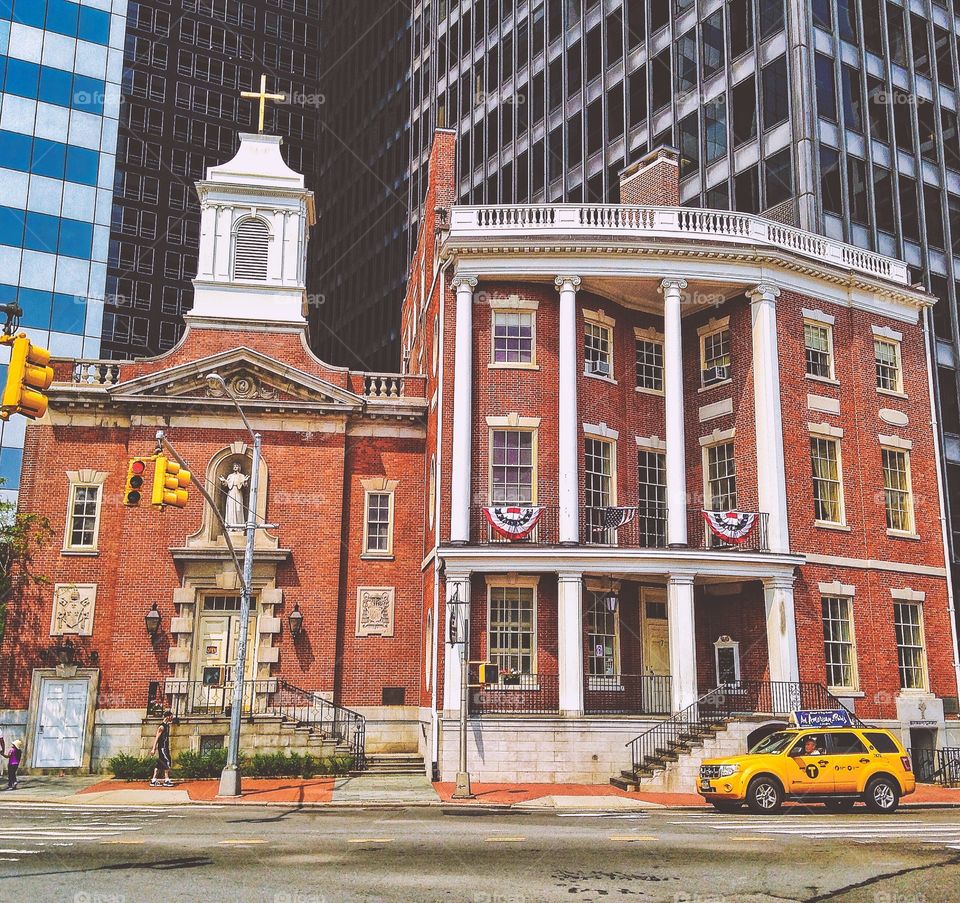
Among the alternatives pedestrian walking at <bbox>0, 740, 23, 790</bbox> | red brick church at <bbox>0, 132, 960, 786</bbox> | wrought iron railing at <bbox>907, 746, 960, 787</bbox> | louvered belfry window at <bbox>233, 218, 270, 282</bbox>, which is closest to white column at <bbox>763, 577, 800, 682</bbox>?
red brick church at <bbox>0, 132, 960, 786</bbox>

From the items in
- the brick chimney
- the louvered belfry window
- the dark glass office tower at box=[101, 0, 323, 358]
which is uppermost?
the dark glass office tower at box=[101, 0, 323, 358]

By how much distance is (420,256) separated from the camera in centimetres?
3872

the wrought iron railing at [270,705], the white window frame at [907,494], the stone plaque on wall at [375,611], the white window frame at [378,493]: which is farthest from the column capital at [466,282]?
the white window frame at [907,494]

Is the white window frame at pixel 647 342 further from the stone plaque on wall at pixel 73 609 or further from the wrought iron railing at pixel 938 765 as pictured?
the stone plaque on wall at pixel 73 609

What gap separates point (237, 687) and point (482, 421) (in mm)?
9957

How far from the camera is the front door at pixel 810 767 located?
20016 mm

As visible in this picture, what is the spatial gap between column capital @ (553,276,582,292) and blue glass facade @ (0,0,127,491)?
38053 mm

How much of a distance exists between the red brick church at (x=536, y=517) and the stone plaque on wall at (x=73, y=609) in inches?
4.3

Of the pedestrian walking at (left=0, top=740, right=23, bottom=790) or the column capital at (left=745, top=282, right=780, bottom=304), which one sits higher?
the column capital at (left=745, top=282, right=780, bottom=304)

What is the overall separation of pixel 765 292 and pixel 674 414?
15.3 ft

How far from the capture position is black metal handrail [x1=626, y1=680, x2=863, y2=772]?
986 inches

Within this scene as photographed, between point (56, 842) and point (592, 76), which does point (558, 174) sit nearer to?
point (592, 76)

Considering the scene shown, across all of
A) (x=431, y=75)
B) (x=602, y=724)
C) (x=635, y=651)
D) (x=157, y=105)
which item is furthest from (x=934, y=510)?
(x=157, y=105)

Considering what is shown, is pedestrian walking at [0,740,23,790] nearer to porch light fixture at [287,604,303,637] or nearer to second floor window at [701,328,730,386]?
porch light fixture at [287,604,303,637]
